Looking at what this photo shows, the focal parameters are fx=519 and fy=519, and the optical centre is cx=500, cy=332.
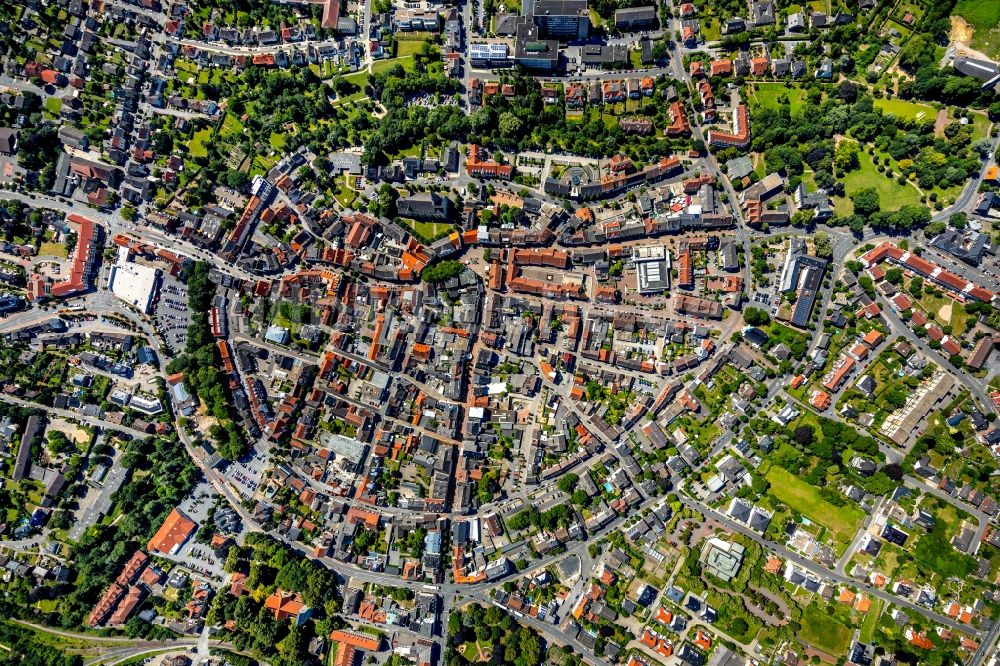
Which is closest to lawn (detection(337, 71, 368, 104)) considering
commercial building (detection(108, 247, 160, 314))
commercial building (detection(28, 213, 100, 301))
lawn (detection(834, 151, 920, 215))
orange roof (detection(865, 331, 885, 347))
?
commercial building (detection(108, 247, 160, 314))

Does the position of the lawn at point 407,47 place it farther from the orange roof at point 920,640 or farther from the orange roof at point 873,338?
the orange roof at point 920,640

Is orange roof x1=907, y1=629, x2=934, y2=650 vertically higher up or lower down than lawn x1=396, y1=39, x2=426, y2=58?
lower down

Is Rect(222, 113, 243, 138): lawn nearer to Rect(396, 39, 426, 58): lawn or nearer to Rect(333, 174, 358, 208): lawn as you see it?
Rect(333, 174, 358, 208): lawn

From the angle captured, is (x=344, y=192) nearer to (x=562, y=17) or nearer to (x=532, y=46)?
(x=532, y=46)

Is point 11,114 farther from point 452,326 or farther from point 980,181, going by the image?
point 980,181

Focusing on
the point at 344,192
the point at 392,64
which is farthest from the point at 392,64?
the point at 344,192
